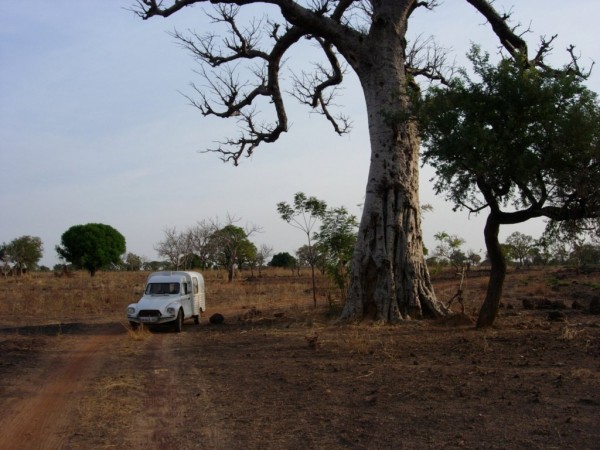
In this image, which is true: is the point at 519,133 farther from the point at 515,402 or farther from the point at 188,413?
the point at 188,413

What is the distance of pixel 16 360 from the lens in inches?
440

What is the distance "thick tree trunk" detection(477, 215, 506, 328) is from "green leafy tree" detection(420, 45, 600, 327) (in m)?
0.79

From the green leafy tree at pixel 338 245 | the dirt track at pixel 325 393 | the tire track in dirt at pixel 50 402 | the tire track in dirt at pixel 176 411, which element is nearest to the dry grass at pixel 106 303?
the green leafy tree at pixel 338 245

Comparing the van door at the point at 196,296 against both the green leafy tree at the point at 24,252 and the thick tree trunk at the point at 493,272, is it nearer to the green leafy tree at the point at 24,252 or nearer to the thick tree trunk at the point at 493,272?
the thick tree trunk at the point at 493,272

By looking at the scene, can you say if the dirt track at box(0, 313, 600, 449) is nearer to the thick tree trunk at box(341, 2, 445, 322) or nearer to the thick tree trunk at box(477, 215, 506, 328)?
the thick tree trunk at box(477, 215, 506, 328)

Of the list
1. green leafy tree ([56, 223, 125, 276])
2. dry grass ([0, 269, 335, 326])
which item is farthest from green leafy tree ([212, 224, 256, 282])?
dry grass ([0, 269, 335, 326])

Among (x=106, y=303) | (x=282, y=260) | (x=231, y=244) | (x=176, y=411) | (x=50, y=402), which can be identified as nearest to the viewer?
(x=176, y=411)

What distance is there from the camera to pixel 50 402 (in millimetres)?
7473

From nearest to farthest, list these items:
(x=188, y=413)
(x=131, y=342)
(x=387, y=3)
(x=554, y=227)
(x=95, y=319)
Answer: (x=188, y=413) → (x=554, y=227) → (x=131, y=342) → (x=387, y=3) → (x=95, y=319)

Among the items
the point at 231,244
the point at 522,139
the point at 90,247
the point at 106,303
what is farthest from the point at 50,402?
the point at 90,247

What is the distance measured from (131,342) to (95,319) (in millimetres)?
7516

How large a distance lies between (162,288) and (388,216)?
Answer: 7.15 m

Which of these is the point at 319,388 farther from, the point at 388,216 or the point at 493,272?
the point at 388,216

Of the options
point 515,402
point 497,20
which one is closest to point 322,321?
point 497,20
